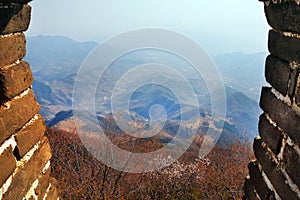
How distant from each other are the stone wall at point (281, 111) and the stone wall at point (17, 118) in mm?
1377

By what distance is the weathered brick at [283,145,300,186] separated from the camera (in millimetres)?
1374

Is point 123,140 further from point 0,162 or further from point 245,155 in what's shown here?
point 0,162

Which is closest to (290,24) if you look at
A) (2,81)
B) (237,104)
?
(2,81)

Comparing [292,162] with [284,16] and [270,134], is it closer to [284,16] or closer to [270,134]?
[270,134]

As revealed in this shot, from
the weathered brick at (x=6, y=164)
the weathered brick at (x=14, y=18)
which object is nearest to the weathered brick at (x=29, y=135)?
the weathered brick at (x=6, y=164)

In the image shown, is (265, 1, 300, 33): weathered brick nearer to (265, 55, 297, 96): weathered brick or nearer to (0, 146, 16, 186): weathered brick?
(265, 55, 297, 96): weathered brick

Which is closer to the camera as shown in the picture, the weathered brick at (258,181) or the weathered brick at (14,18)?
the weathered brick at (14,18)

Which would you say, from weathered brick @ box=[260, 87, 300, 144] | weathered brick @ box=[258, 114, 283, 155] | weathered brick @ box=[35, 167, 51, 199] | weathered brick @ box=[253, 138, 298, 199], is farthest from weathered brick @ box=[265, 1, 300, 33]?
weathered brick @ box=[35, 167, 51, 199]

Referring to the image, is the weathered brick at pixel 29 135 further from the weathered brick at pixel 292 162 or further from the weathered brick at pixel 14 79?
the weathered brick at pixel 292 162

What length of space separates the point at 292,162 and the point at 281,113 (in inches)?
10.6

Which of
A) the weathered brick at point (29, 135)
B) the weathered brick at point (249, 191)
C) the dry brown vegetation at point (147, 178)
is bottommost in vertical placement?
the dry brown vegetation at point (147, 178)

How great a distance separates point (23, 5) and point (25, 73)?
41 cm

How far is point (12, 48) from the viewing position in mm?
1727

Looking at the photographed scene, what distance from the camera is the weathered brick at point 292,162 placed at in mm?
1374
